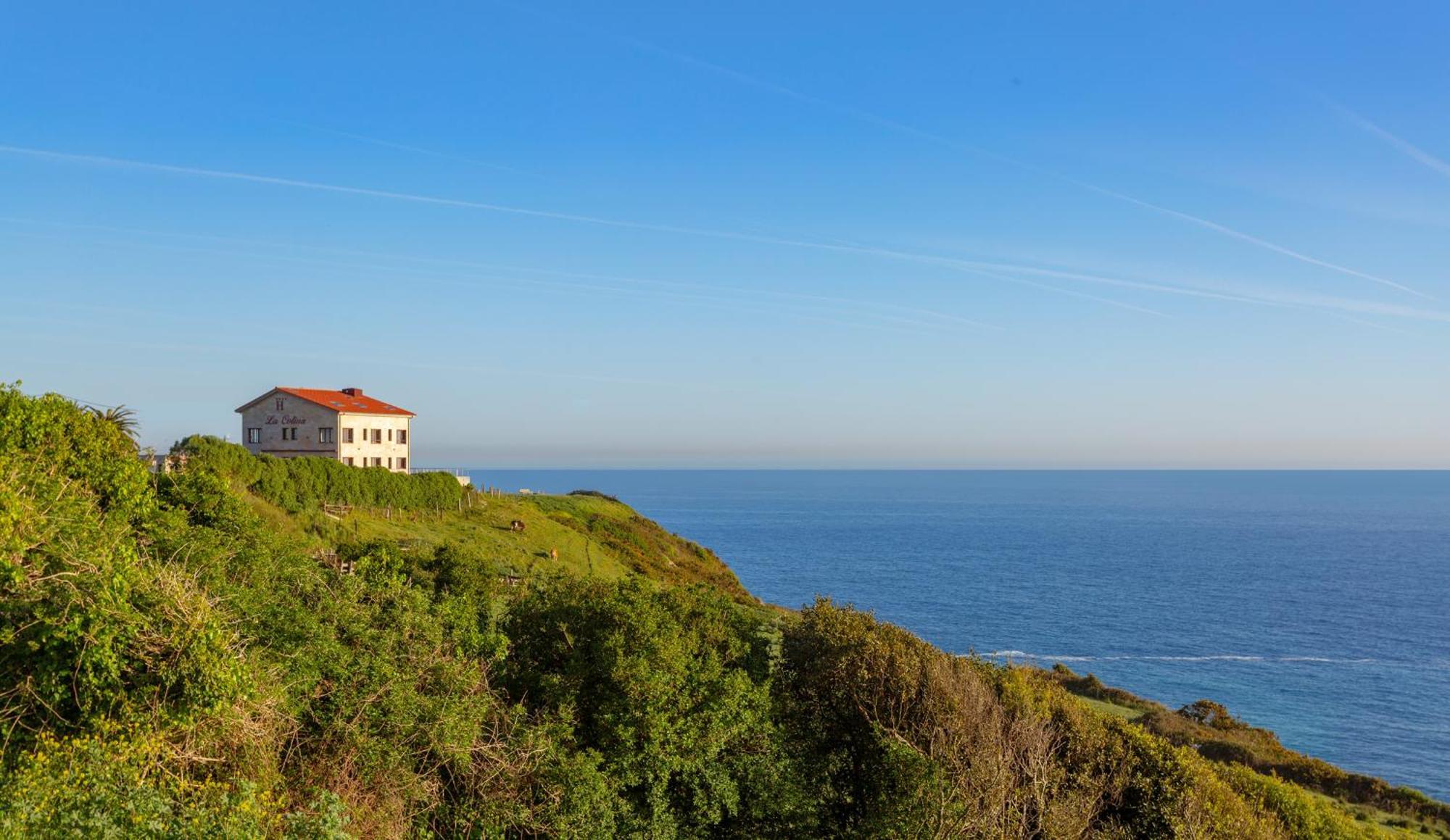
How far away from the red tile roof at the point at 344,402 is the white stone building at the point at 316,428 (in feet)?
0.17

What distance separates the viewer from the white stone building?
70.4 metres

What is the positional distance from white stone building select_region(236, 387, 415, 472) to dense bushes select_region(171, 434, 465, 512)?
666 centimetres

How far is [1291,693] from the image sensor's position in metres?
65.6

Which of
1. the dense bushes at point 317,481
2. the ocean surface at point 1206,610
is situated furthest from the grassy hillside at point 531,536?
the ocean surface at point 1206,610

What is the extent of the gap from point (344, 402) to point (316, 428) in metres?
3.49

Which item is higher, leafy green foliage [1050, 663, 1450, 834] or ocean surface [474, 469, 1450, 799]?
leafy green foliage [1050, 663, 1450, 834]

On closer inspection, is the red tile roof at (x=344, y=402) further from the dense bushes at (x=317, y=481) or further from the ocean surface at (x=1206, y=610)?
the ocean surface at (x=1206, y=610)

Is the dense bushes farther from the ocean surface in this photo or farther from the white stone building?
the ocean surface

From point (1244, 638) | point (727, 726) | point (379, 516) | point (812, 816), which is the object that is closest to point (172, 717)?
point (727, 726)

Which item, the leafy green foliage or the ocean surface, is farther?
the ocean surface

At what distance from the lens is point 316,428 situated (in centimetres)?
7056

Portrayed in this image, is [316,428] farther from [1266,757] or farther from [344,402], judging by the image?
[1266,757]

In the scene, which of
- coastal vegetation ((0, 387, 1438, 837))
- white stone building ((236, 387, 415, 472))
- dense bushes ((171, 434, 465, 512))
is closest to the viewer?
coastal vegetation ((0, 387, 1438, 837))

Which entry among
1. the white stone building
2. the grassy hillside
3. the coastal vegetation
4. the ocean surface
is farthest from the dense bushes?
the ocean surface
